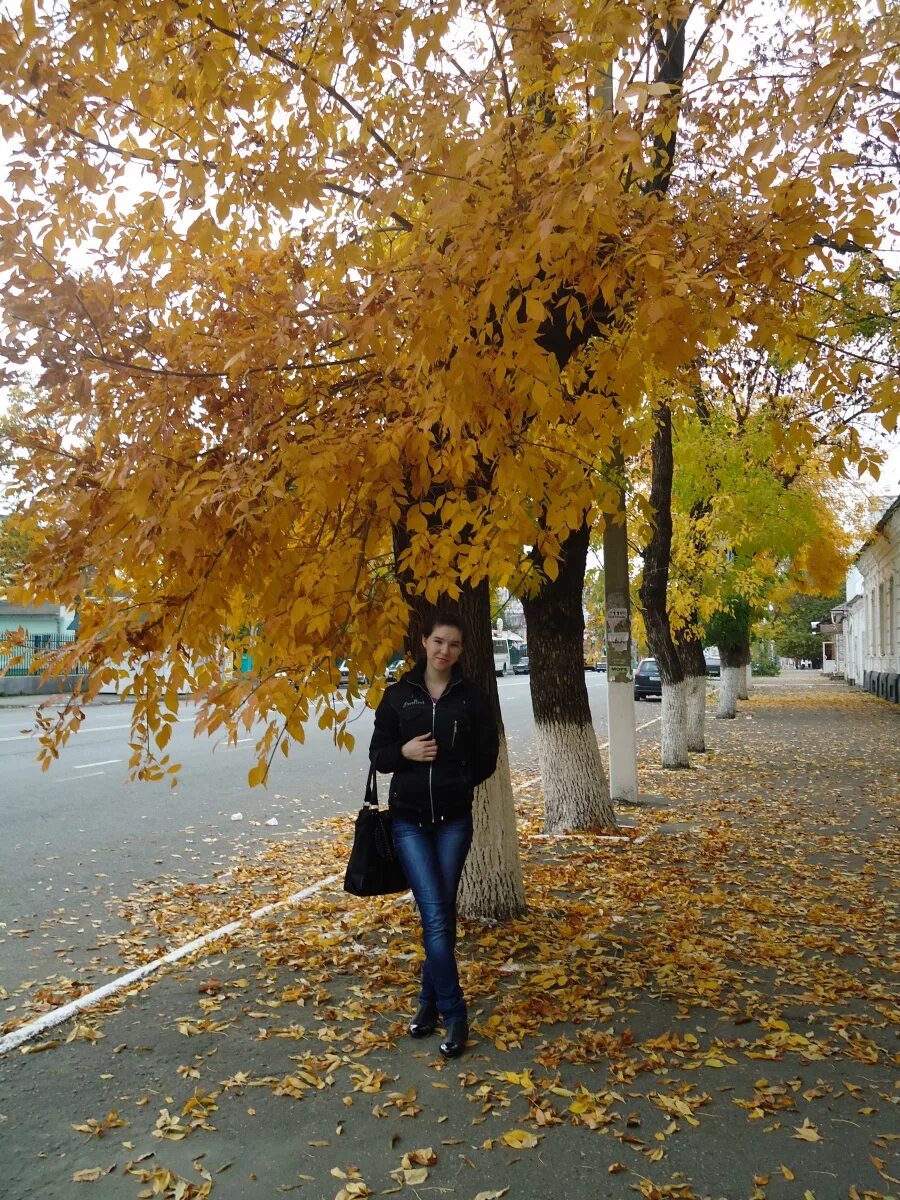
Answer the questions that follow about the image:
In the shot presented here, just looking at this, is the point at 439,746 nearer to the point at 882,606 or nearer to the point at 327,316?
the point at 327,316

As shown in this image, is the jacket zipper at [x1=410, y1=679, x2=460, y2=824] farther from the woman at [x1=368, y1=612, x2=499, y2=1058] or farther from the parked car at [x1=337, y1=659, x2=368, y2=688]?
the parked car at [x1=337, y1=659, x2=368, y2=688]

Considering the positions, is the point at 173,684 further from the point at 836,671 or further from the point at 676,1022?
the point at 836,671

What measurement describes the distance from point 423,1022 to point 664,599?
9628 millimetres

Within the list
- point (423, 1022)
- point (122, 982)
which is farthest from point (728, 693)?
point (423, 1022)

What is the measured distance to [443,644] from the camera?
430 cm

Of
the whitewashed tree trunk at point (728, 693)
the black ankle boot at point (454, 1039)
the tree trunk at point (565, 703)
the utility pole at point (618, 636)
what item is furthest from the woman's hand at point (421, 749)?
the whitewashed tree trunk at point (728, 693)

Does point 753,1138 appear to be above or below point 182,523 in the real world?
below

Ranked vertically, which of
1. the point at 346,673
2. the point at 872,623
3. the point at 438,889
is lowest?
the point at 438,889

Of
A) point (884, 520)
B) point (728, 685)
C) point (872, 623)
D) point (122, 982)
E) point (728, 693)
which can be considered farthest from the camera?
point (872, 623)

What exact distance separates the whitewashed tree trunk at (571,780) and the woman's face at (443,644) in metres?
4.52

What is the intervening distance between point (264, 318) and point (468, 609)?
2.07 metres

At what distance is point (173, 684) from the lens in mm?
4250

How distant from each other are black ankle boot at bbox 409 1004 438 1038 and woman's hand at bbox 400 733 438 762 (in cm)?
114

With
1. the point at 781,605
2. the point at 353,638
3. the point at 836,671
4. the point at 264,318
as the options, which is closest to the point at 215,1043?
the point at 353,638
